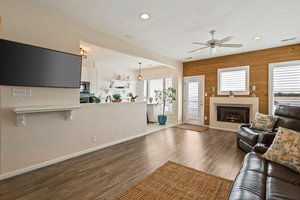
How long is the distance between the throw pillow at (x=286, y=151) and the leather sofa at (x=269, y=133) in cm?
98

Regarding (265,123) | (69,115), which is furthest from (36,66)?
(265,123)

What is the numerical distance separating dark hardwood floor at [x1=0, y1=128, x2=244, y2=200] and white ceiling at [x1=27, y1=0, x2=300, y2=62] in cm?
285

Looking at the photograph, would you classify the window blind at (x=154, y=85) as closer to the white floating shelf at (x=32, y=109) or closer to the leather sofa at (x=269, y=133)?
the leather sofa at (x=269, y=133)

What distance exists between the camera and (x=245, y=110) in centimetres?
512

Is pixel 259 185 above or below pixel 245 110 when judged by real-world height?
below

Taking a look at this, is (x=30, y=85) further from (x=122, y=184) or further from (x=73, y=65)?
(x=122, y=184)

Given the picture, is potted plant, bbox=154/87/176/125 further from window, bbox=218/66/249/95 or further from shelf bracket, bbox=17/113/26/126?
shelf bracket, bbox=17/113/26/126

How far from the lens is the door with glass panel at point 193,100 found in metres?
6.35

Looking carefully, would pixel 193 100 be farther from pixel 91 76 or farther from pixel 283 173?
pixel 283 173

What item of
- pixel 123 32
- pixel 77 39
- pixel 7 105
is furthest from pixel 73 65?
pixel 123 32

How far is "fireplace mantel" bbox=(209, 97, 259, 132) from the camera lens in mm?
4904

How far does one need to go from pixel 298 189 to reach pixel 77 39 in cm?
399

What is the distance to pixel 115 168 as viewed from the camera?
8.55 ft

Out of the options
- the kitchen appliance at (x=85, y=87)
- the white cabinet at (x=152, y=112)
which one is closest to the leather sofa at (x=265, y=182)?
the white cabinet at (x=152, y=112)
